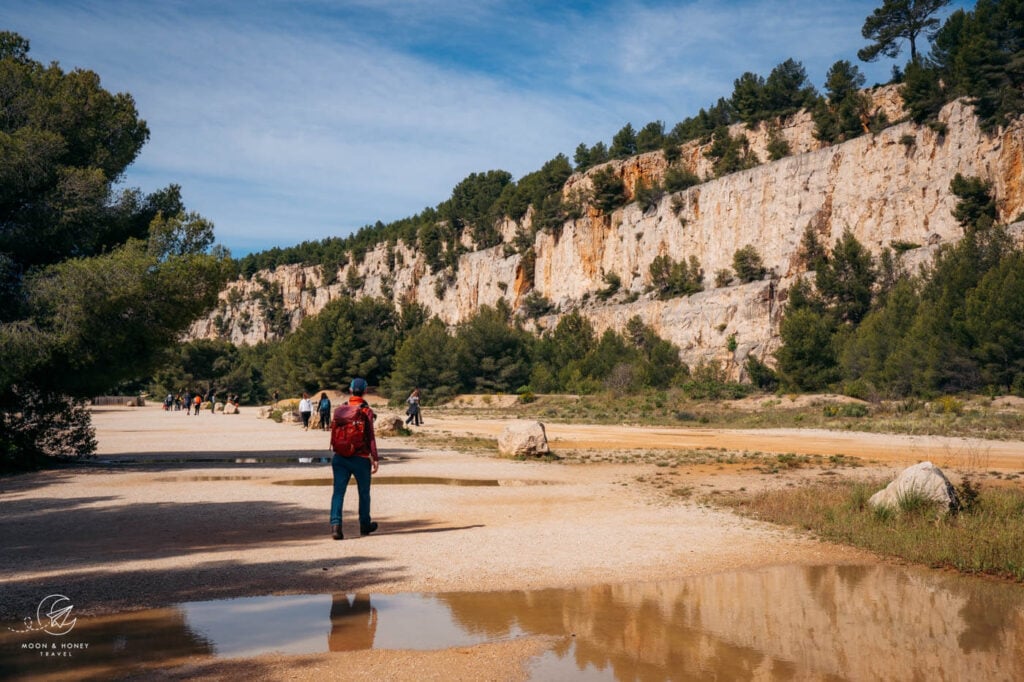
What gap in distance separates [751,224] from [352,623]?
76.5 meters

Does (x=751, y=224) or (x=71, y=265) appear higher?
(x=751, y=224)

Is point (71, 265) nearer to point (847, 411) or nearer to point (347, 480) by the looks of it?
point (347, 480)

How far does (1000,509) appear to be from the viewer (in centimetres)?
1018

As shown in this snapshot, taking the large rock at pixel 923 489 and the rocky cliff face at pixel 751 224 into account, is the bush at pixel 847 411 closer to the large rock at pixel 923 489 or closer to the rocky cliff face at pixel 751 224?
the rocky cliff face at pixel 751 224

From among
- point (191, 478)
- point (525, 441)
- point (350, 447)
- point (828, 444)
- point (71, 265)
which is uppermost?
point (71, 265)

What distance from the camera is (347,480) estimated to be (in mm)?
9008

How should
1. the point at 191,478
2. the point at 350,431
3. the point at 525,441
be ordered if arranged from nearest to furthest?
the point at 350,431
the point at 191,478
the point at 525,441

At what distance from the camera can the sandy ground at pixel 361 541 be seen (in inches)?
248

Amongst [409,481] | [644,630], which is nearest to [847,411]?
[409,481]

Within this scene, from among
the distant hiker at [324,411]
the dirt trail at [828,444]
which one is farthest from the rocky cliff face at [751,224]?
the dirt trail at [828,444]

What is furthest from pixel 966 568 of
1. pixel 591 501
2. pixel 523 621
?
pixel 591 501

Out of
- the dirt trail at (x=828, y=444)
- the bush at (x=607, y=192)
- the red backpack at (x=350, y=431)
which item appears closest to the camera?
the red backpack at (x=350, y=431)

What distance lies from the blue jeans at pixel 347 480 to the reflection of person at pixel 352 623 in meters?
2.42

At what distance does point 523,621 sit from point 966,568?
4914 mm
